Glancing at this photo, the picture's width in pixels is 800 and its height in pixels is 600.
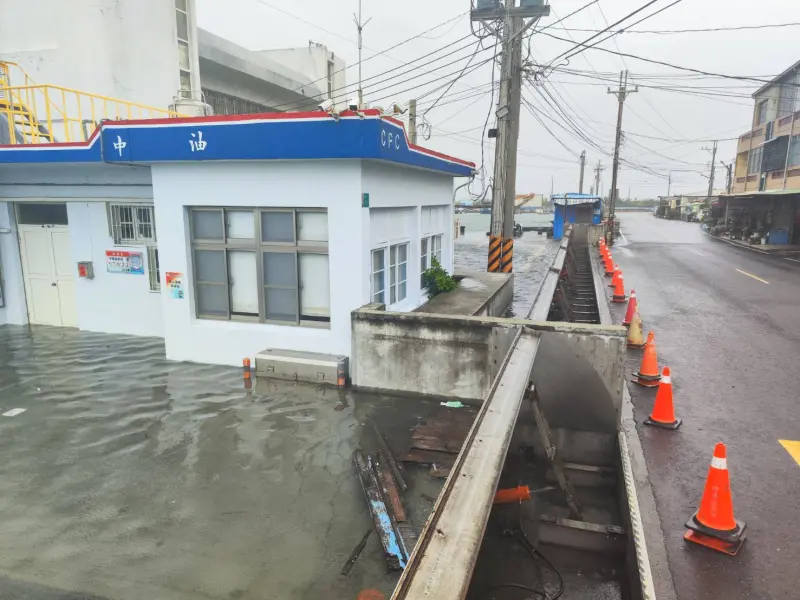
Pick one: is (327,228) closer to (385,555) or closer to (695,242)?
(385,555)

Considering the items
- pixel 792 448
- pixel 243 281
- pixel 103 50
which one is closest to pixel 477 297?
pixel 243 281

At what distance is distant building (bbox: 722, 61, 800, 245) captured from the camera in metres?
32.0

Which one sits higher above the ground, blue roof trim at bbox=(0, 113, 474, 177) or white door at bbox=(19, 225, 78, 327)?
blue roof trim at bbox=(0, 113, 474, 177)

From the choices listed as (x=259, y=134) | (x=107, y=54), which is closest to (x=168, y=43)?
(x=107, y=54)

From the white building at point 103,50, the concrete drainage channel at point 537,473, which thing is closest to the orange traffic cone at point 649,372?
the concrete drainage channel at point 537,473

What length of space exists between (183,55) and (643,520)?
19996 millimetres

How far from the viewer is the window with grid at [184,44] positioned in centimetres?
1848

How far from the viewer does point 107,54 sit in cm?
1614

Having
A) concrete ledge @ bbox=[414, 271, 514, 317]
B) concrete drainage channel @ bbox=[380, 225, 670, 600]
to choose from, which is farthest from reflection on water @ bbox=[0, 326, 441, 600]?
concrete ledge @ bbox=[414, 271, 514, 317]

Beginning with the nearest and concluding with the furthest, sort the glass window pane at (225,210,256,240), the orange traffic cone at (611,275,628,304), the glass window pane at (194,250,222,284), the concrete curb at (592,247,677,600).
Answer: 1. the concrete curb at (592,247,677,600)
2. the glass window pane at (225,210,256,240)
3. the glass window pane at (194,250,222,284)
4. the orange traffic cone at (611,275,628,304)

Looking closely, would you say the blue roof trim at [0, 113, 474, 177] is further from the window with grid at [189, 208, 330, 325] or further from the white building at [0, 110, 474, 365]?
the window with grid at [189, 208, 330, 325]

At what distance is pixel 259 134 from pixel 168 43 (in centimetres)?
1202

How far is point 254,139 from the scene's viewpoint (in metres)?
8.68

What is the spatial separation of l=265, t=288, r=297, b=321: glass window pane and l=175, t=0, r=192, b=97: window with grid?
40.3 ft
